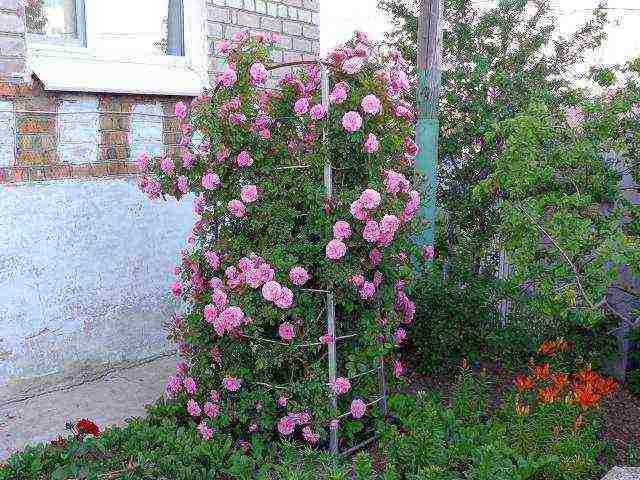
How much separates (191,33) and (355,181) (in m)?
2.45

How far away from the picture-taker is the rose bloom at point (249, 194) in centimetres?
371

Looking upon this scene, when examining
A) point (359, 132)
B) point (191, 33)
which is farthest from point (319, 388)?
point (191, 33)

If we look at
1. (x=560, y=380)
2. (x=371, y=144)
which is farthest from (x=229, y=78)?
(x=560, y=380)

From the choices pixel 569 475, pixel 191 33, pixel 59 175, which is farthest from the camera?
pixel 191 33

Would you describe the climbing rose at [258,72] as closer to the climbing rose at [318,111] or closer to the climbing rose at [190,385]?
the climbing rose at [318,111]

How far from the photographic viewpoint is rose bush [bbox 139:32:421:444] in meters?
3.63

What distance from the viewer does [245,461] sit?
11.8ft

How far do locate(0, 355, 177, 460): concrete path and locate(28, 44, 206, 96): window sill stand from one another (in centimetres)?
192

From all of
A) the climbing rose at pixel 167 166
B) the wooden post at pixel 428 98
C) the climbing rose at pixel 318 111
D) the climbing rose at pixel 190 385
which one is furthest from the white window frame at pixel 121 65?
the climbing rose at pixel 190 385

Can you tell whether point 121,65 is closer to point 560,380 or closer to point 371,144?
point 371,144

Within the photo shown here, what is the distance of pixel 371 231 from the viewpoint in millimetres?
3521

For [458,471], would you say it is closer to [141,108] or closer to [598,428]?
[598,428]

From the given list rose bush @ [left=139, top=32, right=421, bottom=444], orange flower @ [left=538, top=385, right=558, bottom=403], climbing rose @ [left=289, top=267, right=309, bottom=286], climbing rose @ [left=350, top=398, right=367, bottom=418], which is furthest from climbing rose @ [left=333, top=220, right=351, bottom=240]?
orange flower @ [left=538, top=385, right=558, bottom=403]

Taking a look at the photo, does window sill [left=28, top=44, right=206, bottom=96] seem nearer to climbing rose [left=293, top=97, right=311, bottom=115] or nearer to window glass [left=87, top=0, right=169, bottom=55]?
window glass [left=87, top=0, right=169, bottom=55]
